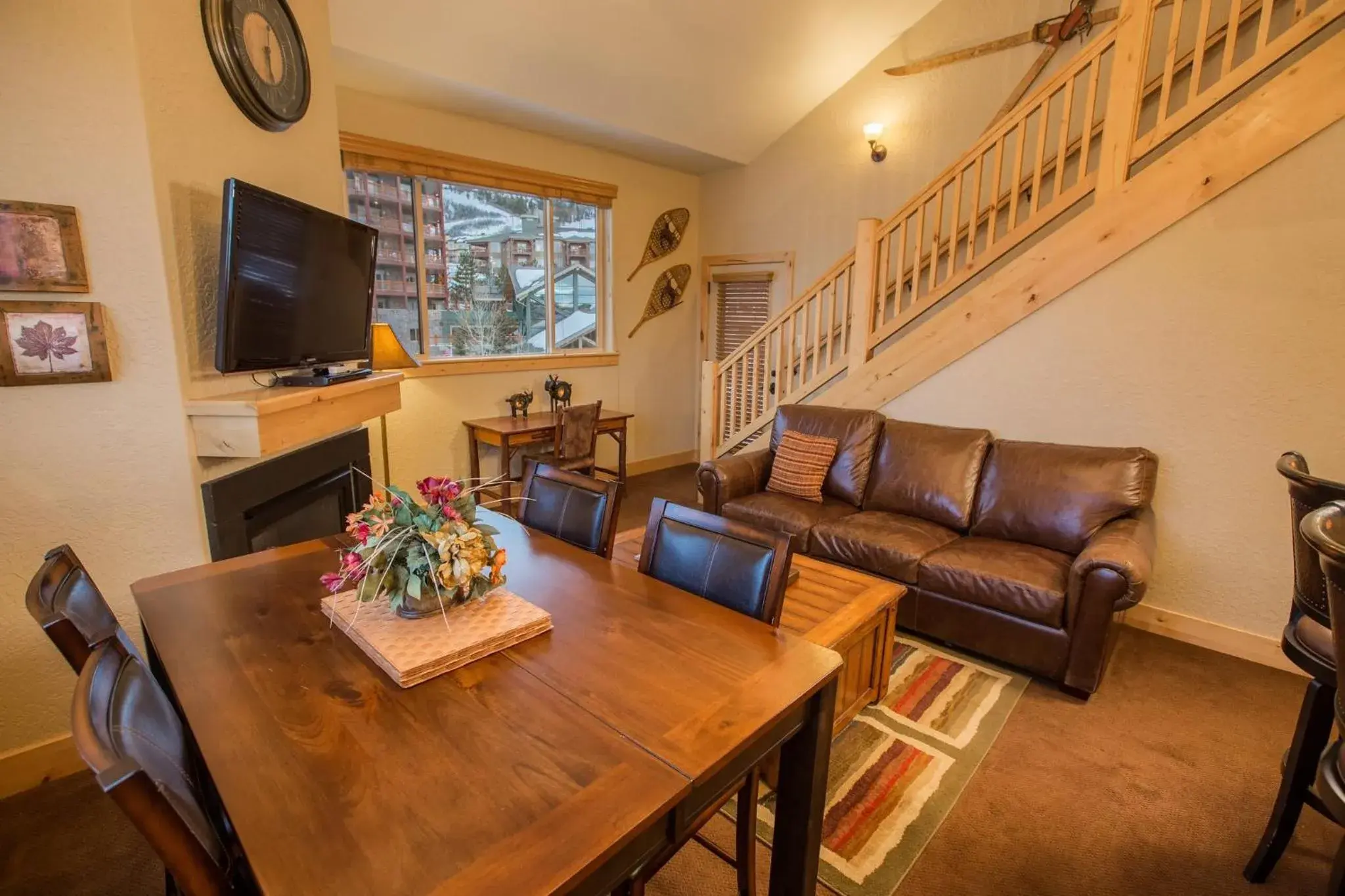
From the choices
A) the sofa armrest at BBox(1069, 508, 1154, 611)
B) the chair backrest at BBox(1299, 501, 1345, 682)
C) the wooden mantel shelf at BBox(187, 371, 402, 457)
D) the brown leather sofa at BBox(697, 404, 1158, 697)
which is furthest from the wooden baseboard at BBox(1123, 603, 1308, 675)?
the wooden mantel shelf at BBox(187, 371, 402, 457)

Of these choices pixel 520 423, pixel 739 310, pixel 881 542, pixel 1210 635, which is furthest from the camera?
pixel 739 310

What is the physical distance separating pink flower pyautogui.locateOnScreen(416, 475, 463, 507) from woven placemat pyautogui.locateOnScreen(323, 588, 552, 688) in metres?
0.24

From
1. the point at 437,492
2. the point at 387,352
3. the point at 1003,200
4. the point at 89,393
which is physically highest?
the point at 1003,200

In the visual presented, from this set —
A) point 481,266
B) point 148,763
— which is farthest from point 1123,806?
point 481,266

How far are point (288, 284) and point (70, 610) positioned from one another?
1.53 meters

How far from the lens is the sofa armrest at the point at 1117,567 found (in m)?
2.34

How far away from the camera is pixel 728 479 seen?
3619 millimetres

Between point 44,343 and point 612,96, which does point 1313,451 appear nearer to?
point 612,96

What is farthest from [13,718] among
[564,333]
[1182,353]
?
[1182,353]

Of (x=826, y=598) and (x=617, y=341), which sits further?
(x=617, y=341)

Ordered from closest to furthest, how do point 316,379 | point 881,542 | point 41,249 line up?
point 41,249 → point 316,379 → point 881,542

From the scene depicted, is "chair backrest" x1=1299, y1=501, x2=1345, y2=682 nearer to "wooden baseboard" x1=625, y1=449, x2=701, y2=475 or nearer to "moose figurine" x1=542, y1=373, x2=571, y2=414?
"moose figurine" x1=542, y1=373, x2=571, y2=414

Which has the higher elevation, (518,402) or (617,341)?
(617,341)

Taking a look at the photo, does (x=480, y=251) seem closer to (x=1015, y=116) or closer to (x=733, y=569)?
(x=1015, y=116)
